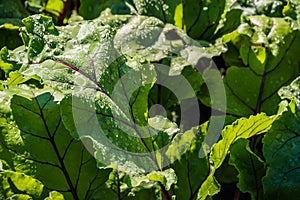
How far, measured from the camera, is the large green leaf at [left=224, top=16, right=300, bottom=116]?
167 centimetres

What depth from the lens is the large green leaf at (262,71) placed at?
1673 millimetres

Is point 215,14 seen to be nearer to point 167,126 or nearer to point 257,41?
point 257,41

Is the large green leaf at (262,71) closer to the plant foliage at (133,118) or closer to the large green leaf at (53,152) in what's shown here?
the plant foliage at (133,118)

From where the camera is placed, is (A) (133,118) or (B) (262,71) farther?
(B) (262,71)

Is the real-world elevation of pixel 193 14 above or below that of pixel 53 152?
above

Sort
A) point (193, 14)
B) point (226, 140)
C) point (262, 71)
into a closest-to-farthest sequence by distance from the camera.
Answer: point (226, 140) < point (262, 71) < point (193, 14)

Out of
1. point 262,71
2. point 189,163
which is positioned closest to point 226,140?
point 189,163

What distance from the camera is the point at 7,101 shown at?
1331mm

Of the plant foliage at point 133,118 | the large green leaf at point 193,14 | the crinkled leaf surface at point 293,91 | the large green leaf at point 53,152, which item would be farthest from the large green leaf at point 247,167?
the large green leaf at point 193,14

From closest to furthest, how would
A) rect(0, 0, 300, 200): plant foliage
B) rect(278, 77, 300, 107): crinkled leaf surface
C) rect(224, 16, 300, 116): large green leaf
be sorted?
1. rect(0, 0, 300, 200): plant foliage
2. rect(278, 77, 300, 107): crinkled leaf surface
3. rect(224, 16, 300, 116): large green leaf

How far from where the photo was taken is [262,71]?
169 centimetres

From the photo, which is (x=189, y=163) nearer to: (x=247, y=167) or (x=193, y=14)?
(x=247, y=167)

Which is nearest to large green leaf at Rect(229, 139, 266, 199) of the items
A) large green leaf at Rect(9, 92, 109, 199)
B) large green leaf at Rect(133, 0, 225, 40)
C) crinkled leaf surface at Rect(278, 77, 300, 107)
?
crinkled leaf surface at Rect(278, 77, 300, 107)

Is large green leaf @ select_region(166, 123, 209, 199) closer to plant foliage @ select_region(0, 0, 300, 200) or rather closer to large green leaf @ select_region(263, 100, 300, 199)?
plant foliage @ select_region(0, 0, 300, 200)
